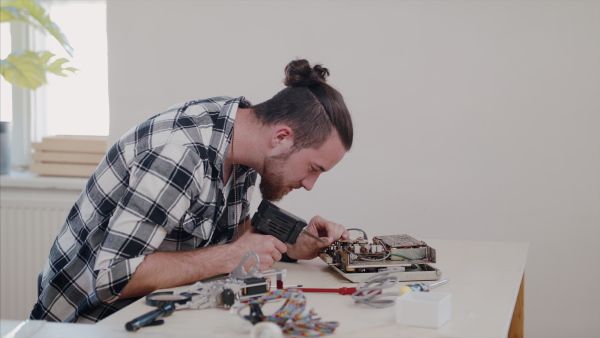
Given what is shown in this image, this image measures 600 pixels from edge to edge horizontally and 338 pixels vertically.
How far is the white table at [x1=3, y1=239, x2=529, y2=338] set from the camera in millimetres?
1126

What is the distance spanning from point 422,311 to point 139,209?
65 cm

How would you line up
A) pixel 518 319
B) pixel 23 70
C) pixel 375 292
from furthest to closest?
1. pixel 23 70
2. pixel 518 319
3. pixel 375 292

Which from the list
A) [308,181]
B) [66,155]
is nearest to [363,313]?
[308,181]

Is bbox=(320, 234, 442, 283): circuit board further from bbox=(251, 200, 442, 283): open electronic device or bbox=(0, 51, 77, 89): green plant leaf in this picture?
bbox=(0, 51, 77, 89): green plant leaf

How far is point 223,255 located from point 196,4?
178 centimetres

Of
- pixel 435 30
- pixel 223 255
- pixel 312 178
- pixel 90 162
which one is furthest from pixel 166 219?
pixel 90 162

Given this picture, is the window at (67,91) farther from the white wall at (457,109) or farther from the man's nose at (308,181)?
the man's nose at (308,181)

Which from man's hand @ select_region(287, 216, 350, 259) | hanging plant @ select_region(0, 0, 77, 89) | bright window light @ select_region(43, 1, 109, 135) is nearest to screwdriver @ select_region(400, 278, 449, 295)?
man's hand @ select_region(287, 216, 350, 259)

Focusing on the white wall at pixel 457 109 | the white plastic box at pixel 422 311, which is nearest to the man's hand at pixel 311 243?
the white plastic box at pixel 422 311

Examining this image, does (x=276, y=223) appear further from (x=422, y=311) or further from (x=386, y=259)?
(x=422, y=311)

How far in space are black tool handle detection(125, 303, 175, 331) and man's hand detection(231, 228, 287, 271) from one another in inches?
14.5

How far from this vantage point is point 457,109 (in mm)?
2756

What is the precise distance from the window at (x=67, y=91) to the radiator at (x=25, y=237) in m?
0.37

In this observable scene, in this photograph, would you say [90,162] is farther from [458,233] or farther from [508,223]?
[508,223]
